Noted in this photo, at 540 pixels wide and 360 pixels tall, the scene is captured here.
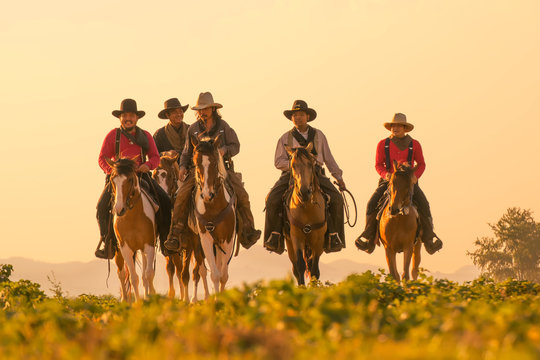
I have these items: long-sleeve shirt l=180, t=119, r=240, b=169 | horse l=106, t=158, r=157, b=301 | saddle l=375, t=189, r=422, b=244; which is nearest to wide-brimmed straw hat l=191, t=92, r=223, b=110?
long-sleeve shirt l=180, t=119, r=240, b=169

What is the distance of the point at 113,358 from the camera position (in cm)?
688

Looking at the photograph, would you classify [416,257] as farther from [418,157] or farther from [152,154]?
[152,154]

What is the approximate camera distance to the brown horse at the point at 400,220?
57.6 ft

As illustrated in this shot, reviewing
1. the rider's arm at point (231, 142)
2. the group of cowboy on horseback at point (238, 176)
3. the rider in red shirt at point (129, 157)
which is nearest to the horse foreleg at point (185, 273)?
the group of cowboy on horseback at point (238, 176)

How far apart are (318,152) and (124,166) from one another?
410 centimetres

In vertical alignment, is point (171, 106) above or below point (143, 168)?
above

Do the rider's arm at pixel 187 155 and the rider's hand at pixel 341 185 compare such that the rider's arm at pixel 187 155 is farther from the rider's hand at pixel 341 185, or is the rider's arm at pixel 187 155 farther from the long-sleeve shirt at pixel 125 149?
the rider's hand at pixel 341 185

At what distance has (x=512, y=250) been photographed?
63.1 meters

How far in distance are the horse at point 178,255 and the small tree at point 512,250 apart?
45.5 meters

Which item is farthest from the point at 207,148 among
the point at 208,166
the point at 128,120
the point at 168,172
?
the point at 168,172

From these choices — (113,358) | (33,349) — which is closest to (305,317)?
(113,358)

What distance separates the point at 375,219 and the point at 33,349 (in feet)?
40.5

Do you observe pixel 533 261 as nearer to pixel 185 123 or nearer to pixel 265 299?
pixel 185 123

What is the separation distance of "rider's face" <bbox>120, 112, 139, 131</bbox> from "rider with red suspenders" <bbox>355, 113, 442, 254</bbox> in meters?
5.18
